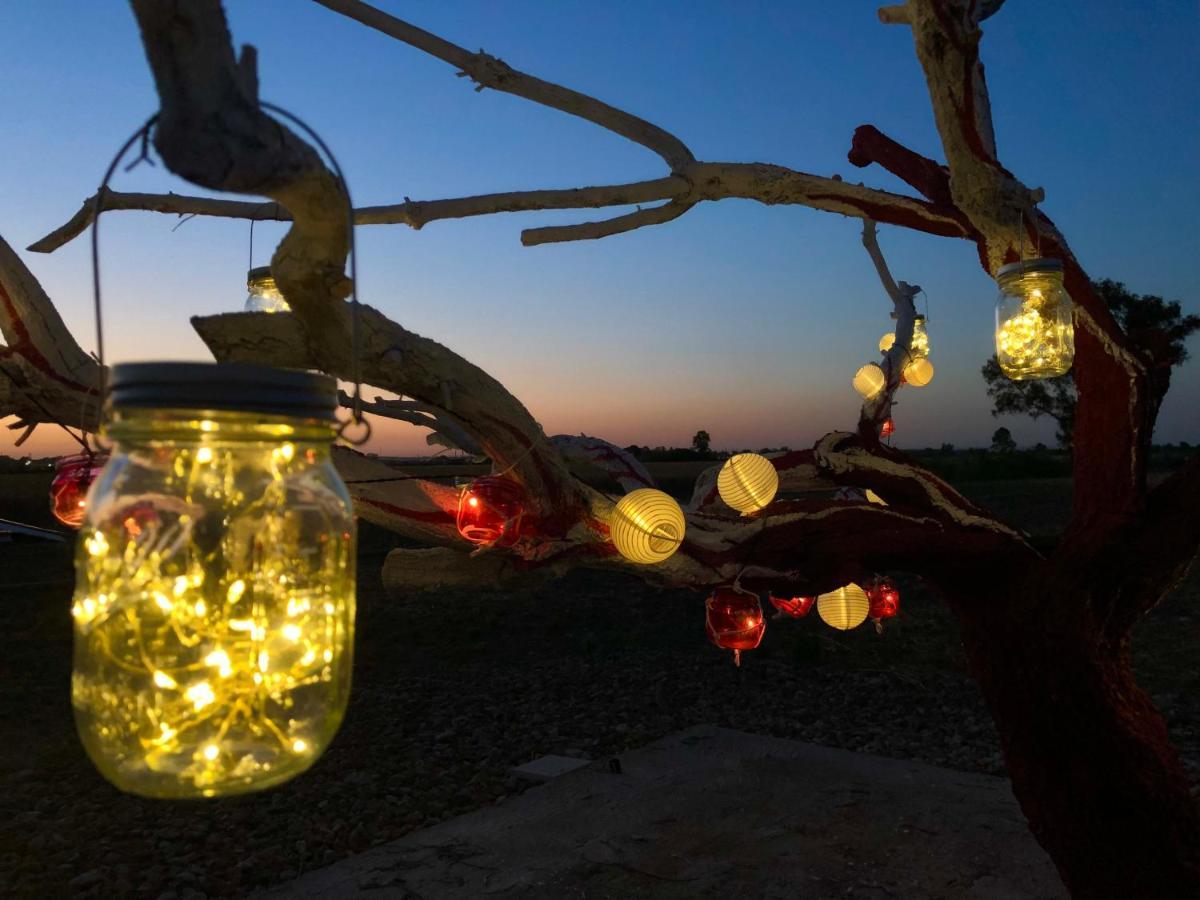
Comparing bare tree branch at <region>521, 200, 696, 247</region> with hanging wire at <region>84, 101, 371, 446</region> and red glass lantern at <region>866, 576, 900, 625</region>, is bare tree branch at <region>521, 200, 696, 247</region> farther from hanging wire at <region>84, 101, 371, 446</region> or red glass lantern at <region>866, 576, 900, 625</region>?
red glass lantern at <region>866, 576, 900, 625</region>

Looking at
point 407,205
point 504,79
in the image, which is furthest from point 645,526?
point 504,79

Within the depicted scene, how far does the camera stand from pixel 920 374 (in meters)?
4.20

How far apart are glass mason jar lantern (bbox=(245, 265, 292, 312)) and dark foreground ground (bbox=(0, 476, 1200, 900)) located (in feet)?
10.0

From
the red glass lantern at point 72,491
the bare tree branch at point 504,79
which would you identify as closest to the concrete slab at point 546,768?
the red glass lantern at point 72,491

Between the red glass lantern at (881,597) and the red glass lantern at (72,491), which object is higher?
the red glass lantern at (72,491)

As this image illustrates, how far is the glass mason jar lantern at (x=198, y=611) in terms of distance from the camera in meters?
1.02

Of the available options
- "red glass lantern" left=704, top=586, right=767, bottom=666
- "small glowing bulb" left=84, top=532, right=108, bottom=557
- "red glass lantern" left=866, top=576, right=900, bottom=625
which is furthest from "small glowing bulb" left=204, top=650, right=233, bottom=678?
"red glass lantern" left=866, top=576, right=900, bottom=625

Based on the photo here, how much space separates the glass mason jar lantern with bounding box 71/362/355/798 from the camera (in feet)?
3.35

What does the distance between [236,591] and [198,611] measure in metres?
0.05

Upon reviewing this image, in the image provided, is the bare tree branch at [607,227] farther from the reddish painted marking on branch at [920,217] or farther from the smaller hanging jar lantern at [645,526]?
the smaller hanging jar lantern at [645,526]

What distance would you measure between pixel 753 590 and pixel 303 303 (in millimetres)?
2046

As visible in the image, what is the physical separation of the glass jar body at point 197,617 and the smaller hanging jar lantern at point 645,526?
4.72 feet

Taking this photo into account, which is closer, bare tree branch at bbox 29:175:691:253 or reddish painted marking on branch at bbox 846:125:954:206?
bare tree branch at bbox 29:175:691:253

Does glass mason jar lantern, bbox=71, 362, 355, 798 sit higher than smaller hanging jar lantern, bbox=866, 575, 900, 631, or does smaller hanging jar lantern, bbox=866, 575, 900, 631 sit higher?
glass mason jar lantern, bbox=71, 362, 355, 798
